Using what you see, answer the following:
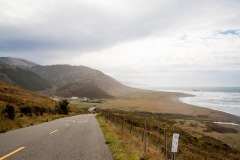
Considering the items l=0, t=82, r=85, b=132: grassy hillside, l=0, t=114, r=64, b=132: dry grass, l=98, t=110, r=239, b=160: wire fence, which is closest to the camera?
l=98, t=110, r=239, b=160: wire fence

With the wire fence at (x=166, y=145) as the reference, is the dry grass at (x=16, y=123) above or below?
above

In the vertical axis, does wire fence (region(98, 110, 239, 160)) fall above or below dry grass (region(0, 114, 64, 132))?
below

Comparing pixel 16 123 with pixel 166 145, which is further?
pixel 16 123

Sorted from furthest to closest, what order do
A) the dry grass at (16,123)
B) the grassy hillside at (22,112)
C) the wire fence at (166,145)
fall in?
the grassy hillside at (22,112) → the dry grass at (16,123) → the wire fence at (166,145)

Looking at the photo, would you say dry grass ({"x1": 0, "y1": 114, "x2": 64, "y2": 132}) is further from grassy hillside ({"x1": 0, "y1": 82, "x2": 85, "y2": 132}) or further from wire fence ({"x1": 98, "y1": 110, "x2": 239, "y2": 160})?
wire fence ({"x1": 98, "y1": 110, "x2": 239, "y2": 160})

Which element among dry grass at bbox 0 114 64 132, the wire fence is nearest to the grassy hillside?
dry grass at bbox 0 114 64 132

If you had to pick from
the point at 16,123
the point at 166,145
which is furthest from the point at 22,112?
the point at 166,145

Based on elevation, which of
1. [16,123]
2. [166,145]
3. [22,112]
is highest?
[166,145]

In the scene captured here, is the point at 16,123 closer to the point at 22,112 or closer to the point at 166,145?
the point at 22,112

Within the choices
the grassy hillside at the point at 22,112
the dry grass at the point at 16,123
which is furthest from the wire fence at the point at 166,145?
the grassy hillside at the point at 22,112

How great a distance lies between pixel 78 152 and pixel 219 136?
43.2 metres

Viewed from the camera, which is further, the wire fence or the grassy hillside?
the grassy hillside

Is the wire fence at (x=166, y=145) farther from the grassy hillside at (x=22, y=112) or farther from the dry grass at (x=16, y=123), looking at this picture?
the grassy hillside at (x=22, y=112)

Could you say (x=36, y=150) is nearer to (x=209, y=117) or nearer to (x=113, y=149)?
(x=113, y=149)
